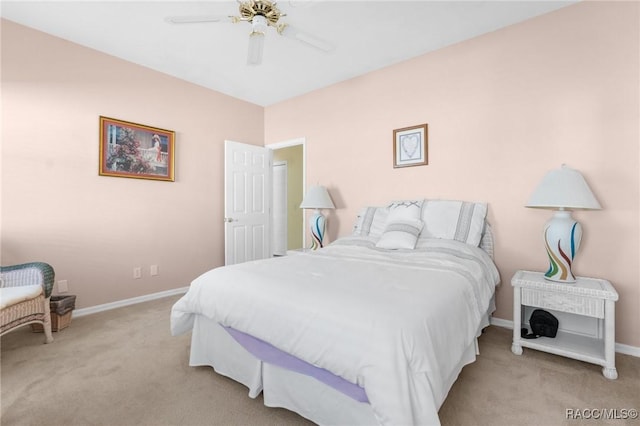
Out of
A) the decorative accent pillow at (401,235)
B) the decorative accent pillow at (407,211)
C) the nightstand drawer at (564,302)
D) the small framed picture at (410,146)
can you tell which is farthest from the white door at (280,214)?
the nightstand drawer at (564,302)

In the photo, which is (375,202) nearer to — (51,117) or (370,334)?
(370,334)

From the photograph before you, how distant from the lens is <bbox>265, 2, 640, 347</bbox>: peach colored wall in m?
2.18

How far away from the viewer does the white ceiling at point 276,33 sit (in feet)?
7.77

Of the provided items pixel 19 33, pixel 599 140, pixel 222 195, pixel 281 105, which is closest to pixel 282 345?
pixel 599 140

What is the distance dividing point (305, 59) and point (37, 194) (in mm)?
2799

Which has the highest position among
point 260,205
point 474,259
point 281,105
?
point 281,105

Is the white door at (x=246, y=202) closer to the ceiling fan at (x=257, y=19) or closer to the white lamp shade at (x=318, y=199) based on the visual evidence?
the white lamp shade at (x=318, y=199)

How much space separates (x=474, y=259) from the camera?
2.26m

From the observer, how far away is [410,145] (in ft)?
10.5

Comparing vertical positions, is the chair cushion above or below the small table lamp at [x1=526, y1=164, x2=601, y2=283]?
below

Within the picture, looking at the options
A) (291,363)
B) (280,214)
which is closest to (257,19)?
(291,363)

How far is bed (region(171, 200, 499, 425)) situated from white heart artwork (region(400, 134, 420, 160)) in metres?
1.20

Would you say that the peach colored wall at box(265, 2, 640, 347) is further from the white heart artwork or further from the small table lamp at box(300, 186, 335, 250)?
the small table lamp at box(300, 186, 335, 250)

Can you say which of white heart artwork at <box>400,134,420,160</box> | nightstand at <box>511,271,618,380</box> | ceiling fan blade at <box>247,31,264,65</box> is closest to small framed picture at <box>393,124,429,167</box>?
white heart artwork at <box>400,134,420,160</box>
